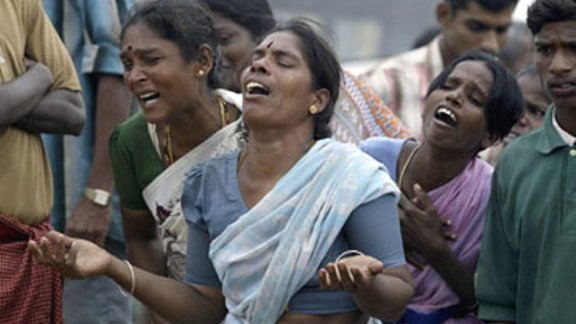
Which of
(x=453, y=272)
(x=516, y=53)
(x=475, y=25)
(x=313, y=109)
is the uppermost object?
(x=313, y=109)

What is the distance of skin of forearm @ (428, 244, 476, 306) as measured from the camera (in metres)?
5.17

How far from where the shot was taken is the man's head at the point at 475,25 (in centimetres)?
799

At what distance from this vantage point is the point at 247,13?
6027 millimetres

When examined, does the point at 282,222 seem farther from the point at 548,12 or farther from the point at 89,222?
the point at 89,222

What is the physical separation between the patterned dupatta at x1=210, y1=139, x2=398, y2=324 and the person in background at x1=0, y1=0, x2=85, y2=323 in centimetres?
75

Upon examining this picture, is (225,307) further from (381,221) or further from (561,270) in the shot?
(561,270)

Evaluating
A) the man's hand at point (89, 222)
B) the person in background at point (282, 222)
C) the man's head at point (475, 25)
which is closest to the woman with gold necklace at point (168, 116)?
the man's hand at point (89, 222)

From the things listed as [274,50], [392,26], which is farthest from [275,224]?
[392,26]

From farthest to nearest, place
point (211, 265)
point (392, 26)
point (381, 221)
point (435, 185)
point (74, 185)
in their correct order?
point (392, 26), point (74, 185), point (435, 185), point (211, 265), point (381, 221)

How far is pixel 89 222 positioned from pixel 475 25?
298 cm

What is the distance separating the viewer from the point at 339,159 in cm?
457

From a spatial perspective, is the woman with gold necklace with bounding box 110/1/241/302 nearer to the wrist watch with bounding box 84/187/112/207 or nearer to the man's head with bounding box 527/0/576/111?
the wrist watch with bounding box 84/187/112/207

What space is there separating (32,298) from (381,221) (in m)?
1.26

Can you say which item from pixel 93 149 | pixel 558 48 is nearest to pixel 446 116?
pixel 558 48
